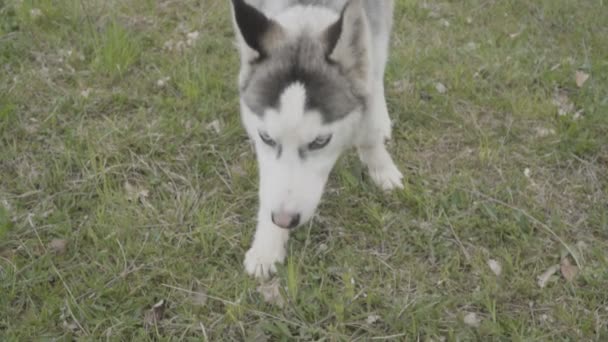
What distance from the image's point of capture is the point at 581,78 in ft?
13.2

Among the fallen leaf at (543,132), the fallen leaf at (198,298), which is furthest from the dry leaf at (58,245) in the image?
the fallen leaf at (543,132)

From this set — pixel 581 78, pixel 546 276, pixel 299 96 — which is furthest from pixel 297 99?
pixel 581 78

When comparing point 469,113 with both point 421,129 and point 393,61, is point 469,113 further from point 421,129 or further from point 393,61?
point 393,61

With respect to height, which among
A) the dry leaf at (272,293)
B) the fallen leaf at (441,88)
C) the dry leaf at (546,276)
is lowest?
the dry leaf at (272,293)

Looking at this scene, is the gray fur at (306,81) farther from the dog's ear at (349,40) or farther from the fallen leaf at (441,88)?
the fallen leaf at (441,88)

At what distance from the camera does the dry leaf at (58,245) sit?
2.96 metres

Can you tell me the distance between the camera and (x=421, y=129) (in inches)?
149

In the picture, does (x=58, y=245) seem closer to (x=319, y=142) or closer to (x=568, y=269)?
(x=319, y=142)

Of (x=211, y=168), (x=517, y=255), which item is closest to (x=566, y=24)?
(x=517, y=255)

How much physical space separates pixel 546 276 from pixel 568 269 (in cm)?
12

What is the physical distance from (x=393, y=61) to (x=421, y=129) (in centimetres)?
77

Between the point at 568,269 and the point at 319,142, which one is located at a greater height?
the point at 319,142

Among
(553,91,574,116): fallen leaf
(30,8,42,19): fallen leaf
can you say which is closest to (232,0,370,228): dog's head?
(553,91,574,116): fallen leaf

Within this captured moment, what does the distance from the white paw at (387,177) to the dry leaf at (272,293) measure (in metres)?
0.90
